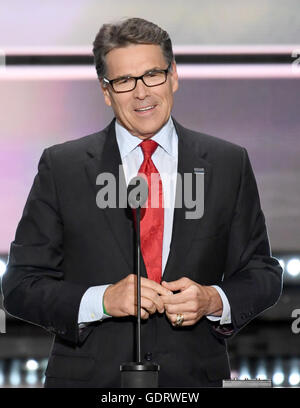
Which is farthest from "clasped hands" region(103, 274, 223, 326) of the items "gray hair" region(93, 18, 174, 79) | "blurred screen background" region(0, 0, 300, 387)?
"blurred screen background" region(0, 0, 300, 387)

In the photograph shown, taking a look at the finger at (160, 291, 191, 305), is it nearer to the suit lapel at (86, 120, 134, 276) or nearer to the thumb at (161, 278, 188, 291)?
the thumb at (161, 278, 188, 291)

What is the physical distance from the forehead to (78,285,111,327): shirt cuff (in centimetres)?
52

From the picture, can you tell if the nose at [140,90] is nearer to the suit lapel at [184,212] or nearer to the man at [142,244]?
the man at [142,244]

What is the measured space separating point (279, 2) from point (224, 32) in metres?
0.29

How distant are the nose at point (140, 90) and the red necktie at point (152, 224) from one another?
0.49 feet

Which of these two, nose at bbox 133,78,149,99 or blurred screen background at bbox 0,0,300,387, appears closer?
nose at bbox 133,78,149,99

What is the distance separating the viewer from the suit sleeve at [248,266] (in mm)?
1845

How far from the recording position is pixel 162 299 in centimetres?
171

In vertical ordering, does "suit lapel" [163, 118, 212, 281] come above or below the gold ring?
above

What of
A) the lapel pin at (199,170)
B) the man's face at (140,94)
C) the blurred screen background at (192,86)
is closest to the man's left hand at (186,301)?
the lapel pin at (199,170)

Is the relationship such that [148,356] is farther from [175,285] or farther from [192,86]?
[192,86]

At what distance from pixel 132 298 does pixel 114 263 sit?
0.64 ft

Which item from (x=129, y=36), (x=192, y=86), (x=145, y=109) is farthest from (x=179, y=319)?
(x=192, y=86)

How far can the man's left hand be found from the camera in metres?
1.73
